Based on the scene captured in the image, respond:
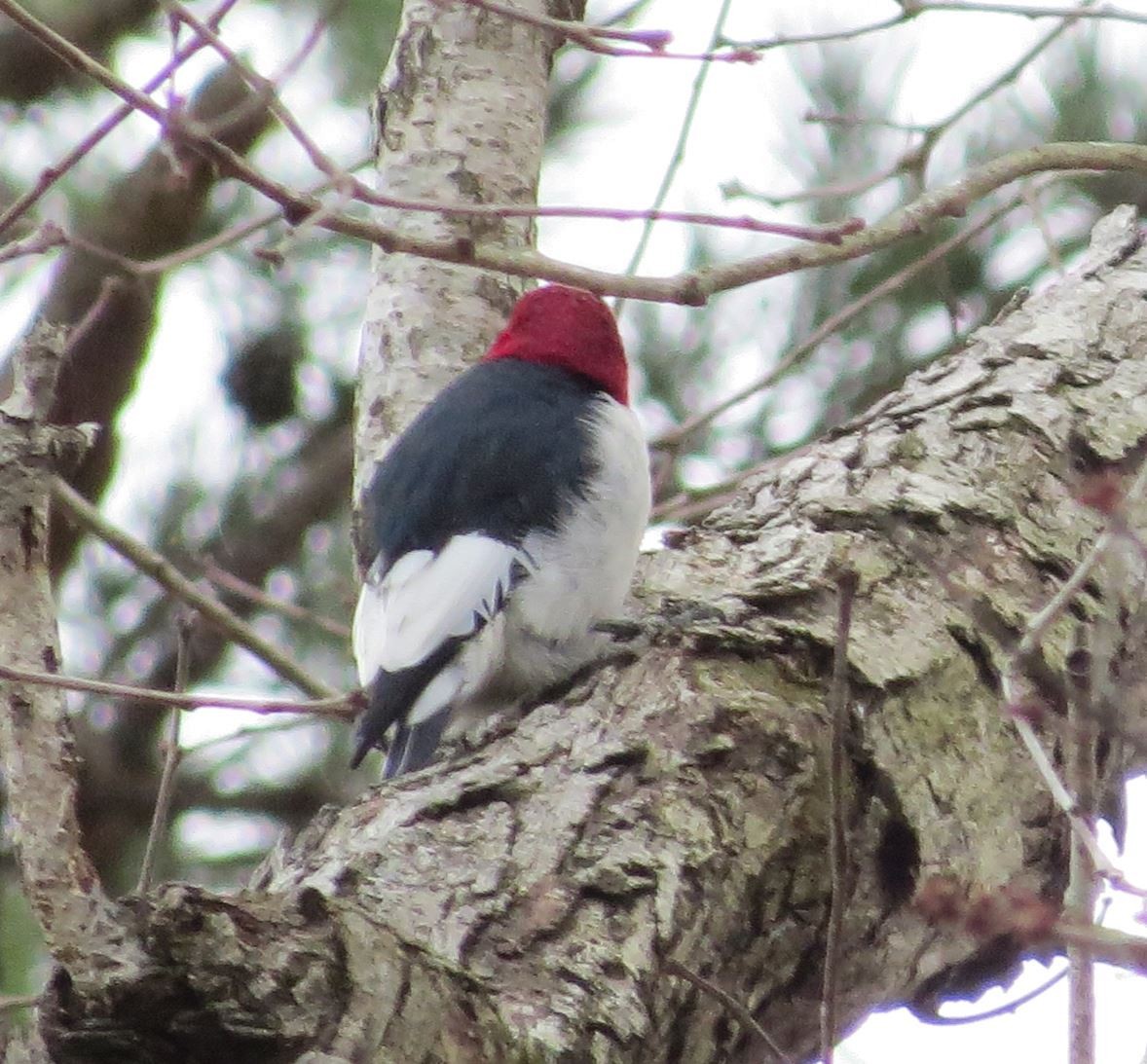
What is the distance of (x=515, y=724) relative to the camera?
75.4 inches

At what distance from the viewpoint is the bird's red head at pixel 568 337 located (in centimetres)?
302

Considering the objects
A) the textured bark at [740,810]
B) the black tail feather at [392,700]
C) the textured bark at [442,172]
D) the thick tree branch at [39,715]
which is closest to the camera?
the thick tree branch at [39,715]

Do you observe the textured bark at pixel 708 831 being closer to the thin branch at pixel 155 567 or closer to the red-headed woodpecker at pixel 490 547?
the red-headed woodpecker at pixel 490 547

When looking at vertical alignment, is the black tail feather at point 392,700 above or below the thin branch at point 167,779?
above

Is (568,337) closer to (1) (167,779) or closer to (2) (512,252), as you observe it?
(2) (512,252)

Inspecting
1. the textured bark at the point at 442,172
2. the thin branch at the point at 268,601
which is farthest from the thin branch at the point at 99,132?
the thin branch at the point at 268,601

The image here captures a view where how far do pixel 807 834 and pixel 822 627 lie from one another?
0.29 meters

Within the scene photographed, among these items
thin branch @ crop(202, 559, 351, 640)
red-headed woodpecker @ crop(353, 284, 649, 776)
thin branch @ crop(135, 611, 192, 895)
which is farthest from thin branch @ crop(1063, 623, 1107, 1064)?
thin branch @ crop(202, 559, 351, 640)

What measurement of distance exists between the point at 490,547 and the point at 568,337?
611 mm

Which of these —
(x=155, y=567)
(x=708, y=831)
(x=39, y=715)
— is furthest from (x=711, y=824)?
(x=155, y=567)

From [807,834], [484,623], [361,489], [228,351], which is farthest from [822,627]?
[228,351]

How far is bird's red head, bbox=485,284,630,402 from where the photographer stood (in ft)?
9.92

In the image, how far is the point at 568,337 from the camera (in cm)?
310

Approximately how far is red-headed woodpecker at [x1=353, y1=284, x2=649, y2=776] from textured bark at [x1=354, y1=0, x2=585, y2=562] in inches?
4.0
